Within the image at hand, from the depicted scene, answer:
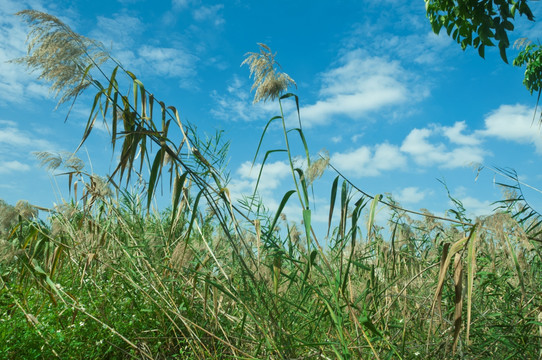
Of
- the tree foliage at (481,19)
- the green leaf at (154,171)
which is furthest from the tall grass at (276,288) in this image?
the tree foliage at (481,19)

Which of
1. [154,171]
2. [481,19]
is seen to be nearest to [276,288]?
[154,171]

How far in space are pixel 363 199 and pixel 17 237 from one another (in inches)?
166

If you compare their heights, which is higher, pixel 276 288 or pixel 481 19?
pixel 481 19

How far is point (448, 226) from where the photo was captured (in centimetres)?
355

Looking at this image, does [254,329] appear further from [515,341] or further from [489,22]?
[489,22]

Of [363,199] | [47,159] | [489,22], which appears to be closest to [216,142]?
[363,199]

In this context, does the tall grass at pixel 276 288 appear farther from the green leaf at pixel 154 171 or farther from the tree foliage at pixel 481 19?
the tree foliage at pixel 481 19

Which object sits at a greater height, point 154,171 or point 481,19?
point 481,19

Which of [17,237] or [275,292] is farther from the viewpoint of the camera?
[17,237]

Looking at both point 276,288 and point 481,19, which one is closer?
point 276,288

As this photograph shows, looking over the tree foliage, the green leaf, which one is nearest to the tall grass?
the green leaf

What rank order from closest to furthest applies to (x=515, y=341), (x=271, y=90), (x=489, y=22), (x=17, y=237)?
(x=515, y=341) → (x=271, y=90) → (x=17, y=237) → (x=489, y=22)

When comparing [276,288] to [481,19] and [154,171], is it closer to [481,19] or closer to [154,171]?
[154,171]

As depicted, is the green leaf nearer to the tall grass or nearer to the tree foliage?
the tall grass
